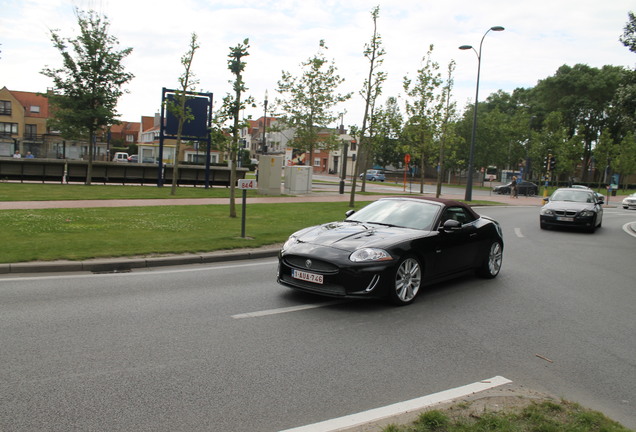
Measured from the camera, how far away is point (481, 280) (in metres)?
8.77

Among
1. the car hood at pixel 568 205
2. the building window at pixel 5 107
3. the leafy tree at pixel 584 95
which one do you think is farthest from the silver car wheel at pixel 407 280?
the building window at pixel 5 107

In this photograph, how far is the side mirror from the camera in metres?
7.43

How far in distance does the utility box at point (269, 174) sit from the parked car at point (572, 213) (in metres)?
12.7

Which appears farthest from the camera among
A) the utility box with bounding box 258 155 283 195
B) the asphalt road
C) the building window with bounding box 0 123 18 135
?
the building window with bounding box 0 123 18 135

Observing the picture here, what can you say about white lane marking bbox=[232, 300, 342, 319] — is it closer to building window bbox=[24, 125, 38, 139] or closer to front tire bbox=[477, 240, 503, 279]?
front tire bbox=[477, 240, 503, 279]

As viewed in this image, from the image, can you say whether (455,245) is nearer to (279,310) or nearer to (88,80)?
(279,310)

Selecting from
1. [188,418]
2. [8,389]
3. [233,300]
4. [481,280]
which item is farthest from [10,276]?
[481,280]

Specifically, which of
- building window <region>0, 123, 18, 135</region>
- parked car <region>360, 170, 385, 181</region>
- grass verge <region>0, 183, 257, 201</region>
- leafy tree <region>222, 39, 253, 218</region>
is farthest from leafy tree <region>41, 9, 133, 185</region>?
building window <region>0, 123, 18, 135</region>

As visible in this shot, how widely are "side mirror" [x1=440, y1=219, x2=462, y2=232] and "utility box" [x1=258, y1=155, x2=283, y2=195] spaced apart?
18.3 m

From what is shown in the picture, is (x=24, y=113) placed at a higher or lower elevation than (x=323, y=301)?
higher

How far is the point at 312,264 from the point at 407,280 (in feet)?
4.36

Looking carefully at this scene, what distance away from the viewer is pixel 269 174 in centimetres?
2600

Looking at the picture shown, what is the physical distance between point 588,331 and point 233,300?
436 cm

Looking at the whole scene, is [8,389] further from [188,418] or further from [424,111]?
[424,111]
